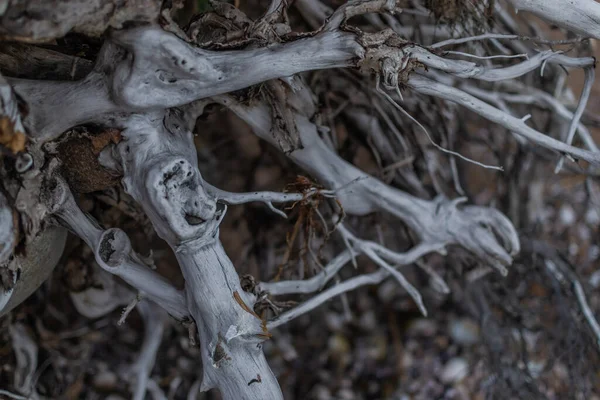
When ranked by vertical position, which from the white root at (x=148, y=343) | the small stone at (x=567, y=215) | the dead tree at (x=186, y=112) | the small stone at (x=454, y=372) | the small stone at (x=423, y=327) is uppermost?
the dead tree at (x=186, y=112)

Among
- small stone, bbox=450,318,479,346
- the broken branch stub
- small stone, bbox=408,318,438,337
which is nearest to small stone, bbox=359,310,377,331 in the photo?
small stone, bbox=408,318,438,337

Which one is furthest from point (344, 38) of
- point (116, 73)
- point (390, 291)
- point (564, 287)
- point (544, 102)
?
point (390, 291)

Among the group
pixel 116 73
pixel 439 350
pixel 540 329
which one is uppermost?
pixel 116 73

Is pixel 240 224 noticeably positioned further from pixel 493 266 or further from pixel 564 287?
pixel 564 287

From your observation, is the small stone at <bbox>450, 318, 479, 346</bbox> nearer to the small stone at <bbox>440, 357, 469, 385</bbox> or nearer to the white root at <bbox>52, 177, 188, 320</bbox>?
the small stone at <bbox>440, 357, 469, 385</bbox>

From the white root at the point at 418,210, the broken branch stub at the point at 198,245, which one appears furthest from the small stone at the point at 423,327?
the broken branch stub at the point at 198,245

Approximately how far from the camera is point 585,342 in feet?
3.69

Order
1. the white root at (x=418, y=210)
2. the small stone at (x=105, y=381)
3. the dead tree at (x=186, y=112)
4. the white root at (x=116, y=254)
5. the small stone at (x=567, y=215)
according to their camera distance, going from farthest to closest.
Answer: the small stone at (x=567, y=215)
the small stone at (x=105, y=381)
the white root at (x=418, y=210)
the white root at (x=116, y=254)
the dead tree at (x=186, y=112)

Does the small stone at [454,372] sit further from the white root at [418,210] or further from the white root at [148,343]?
the white root at [148,343]

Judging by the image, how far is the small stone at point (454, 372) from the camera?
4.63 ft

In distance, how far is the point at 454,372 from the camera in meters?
1.42

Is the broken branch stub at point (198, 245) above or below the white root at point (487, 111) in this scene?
below

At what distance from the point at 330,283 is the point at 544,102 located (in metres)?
0.55

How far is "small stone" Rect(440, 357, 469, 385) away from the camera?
141cm
